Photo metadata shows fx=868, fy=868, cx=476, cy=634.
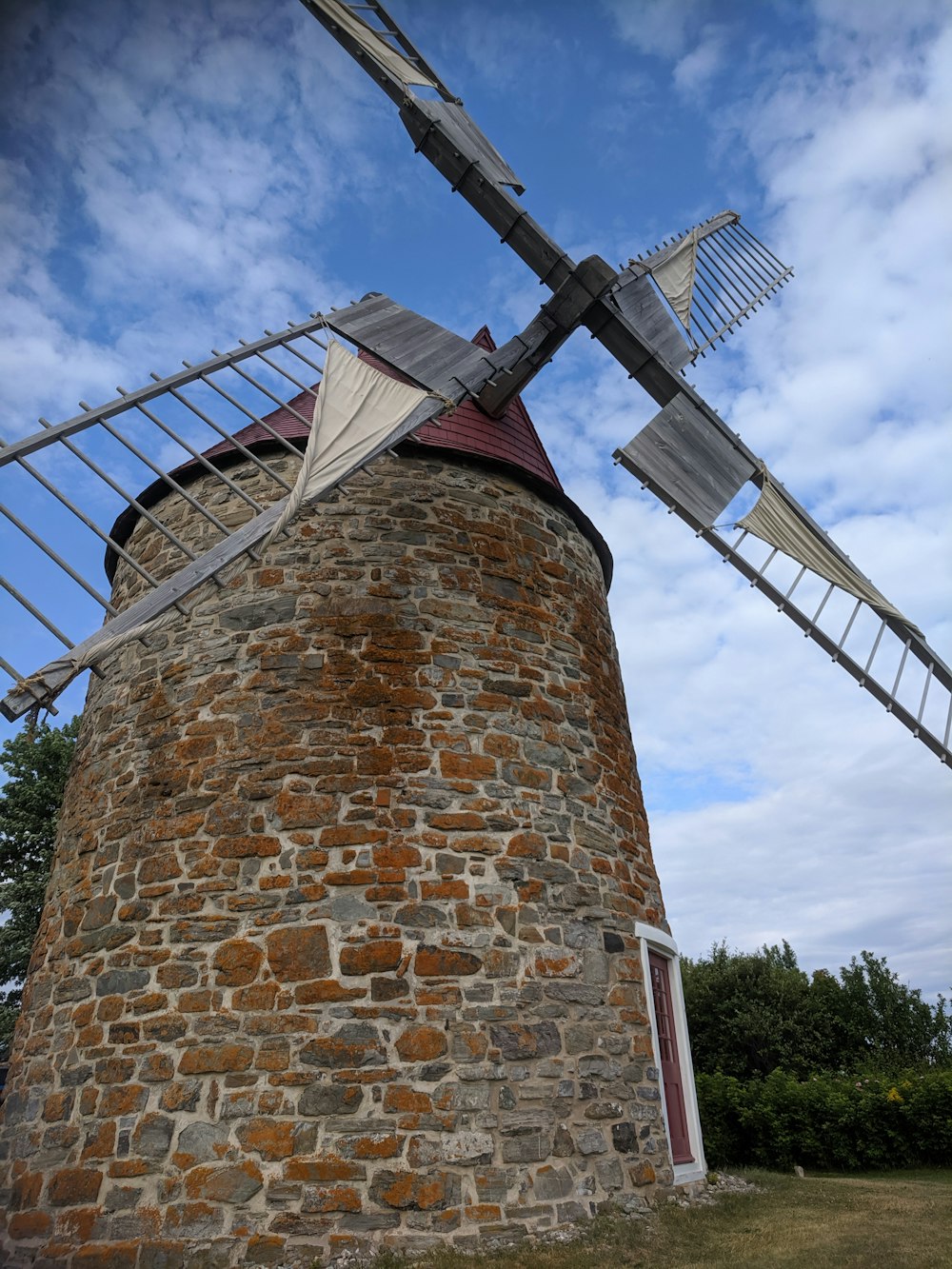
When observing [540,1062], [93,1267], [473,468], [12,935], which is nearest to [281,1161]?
[93,1267]

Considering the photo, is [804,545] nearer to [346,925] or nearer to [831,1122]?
[346,925]

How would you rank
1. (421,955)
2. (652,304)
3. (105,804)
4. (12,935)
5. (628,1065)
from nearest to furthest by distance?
(421,955)
(628,1065)
(105,804)
(652,304)
(12,935)

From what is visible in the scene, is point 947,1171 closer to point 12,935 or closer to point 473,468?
point 473,468

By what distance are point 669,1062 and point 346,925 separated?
2.96 m

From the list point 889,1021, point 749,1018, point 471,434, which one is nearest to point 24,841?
point 471,434

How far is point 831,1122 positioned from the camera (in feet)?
35.7

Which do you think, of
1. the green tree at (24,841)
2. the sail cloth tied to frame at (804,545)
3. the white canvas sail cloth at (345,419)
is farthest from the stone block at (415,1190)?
the green tree at (24,841)

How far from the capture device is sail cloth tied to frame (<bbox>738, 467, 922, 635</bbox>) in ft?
25.9

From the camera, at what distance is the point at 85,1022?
5.42 m

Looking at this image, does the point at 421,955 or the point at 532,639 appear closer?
the point at 421,955

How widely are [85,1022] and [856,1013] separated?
1734 cm

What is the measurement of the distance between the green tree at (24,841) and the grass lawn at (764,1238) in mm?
11254

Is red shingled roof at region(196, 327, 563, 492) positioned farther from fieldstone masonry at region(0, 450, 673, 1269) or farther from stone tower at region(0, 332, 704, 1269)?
fieldstone masonry at region(0, 450, 673, 1269)

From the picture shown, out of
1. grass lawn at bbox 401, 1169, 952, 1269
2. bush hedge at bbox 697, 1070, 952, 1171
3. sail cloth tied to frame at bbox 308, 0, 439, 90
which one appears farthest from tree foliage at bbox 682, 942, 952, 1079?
sail cloth tied to frame at bbox 308, 0, 439, 90
